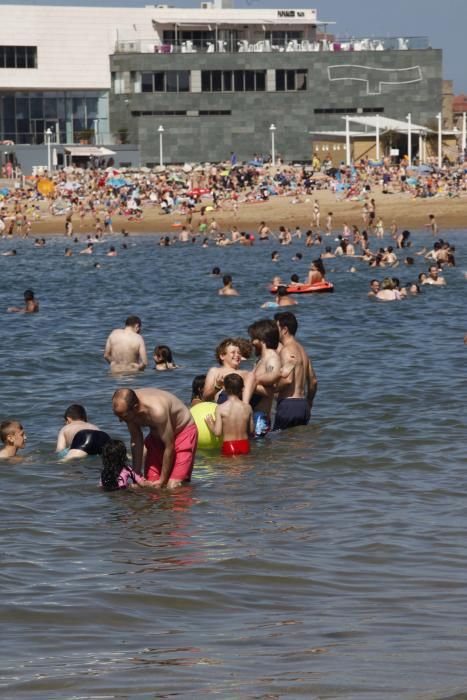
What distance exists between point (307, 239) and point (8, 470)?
128 ft

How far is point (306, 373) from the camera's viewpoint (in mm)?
13516

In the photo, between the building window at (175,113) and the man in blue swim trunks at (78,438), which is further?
the building window at (175,113)

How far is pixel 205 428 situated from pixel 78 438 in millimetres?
1202

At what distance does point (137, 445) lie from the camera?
1048 centimetres

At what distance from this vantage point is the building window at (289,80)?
285 feet

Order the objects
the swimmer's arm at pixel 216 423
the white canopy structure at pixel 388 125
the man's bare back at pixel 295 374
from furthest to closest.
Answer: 1. the white canopy structure at pixel 388 125
2. the man's bare back at pixel 295 374
3. the swimmer's arm at pixel 216 423

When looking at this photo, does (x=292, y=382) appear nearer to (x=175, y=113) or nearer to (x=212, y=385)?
(x=212, y=385)

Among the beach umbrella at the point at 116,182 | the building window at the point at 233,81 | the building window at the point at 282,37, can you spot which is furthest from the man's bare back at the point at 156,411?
the building window at the point at 282,37

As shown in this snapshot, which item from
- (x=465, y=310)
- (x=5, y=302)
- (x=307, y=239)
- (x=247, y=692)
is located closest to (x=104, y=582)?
(x=247, y=692)

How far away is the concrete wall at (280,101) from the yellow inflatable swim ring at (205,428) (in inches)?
2916

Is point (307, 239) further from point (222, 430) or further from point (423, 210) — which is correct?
point (222, 430)

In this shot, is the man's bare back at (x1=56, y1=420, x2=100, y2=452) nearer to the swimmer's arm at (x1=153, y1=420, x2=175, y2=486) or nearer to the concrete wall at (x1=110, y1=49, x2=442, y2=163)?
the swimmer's arm at (x1=153, y1=420, x2=175, y2=486)

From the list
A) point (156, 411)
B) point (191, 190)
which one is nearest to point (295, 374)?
point (156, 411)

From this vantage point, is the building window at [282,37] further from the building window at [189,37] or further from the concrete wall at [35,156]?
the concrete wall at [35,156]
